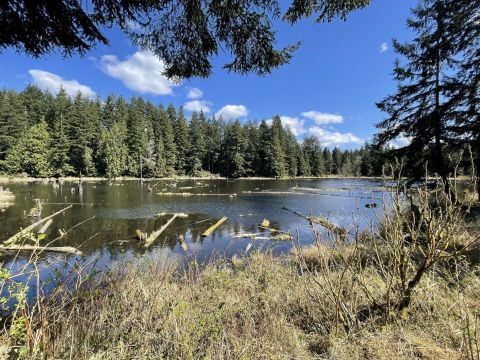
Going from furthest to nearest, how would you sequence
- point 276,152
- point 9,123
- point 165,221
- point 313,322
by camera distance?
1. point 276,152
2. point 9,123
3. point 165,221
4. point 313,322

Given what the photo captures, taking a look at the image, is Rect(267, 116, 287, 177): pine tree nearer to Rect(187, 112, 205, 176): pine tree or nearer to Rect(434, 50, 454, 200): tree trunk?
Rect(187, 112, 205, 176): pine tree

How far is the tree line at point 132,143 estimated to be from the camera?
49719 mm

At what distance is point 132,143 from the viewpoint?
61.3 metres

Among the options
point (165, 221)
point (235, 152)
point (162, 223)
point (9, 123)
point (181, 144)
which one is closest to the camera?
point (162, 223)

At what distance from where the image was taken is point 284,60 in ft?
14.6

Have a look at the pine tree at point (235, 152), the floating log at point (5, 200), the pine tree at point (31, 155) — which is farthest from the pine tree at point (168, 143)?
the floating log at point (5, 200)

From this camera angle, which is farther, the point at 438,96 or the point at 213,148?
the point at 213,148

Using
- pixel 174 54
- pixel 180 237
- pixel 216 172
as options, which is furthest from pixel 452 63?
pixel 216 172

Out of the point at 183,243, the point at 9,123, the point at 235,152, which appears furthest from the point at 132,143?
the point at 183,243

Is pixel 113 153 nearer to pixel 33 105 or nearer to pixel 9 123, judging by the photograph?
pixel 9 123

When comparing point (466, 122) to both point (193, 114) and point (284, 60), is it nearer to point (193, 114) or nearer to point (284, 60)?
point (284, 60)

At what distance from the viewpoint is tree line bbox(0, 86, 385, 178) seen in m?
49.7

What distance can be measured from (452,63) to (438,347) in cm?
1400

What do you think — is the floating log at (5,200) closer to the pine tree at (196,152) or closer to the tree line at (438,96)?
the tree line at (438,96)
